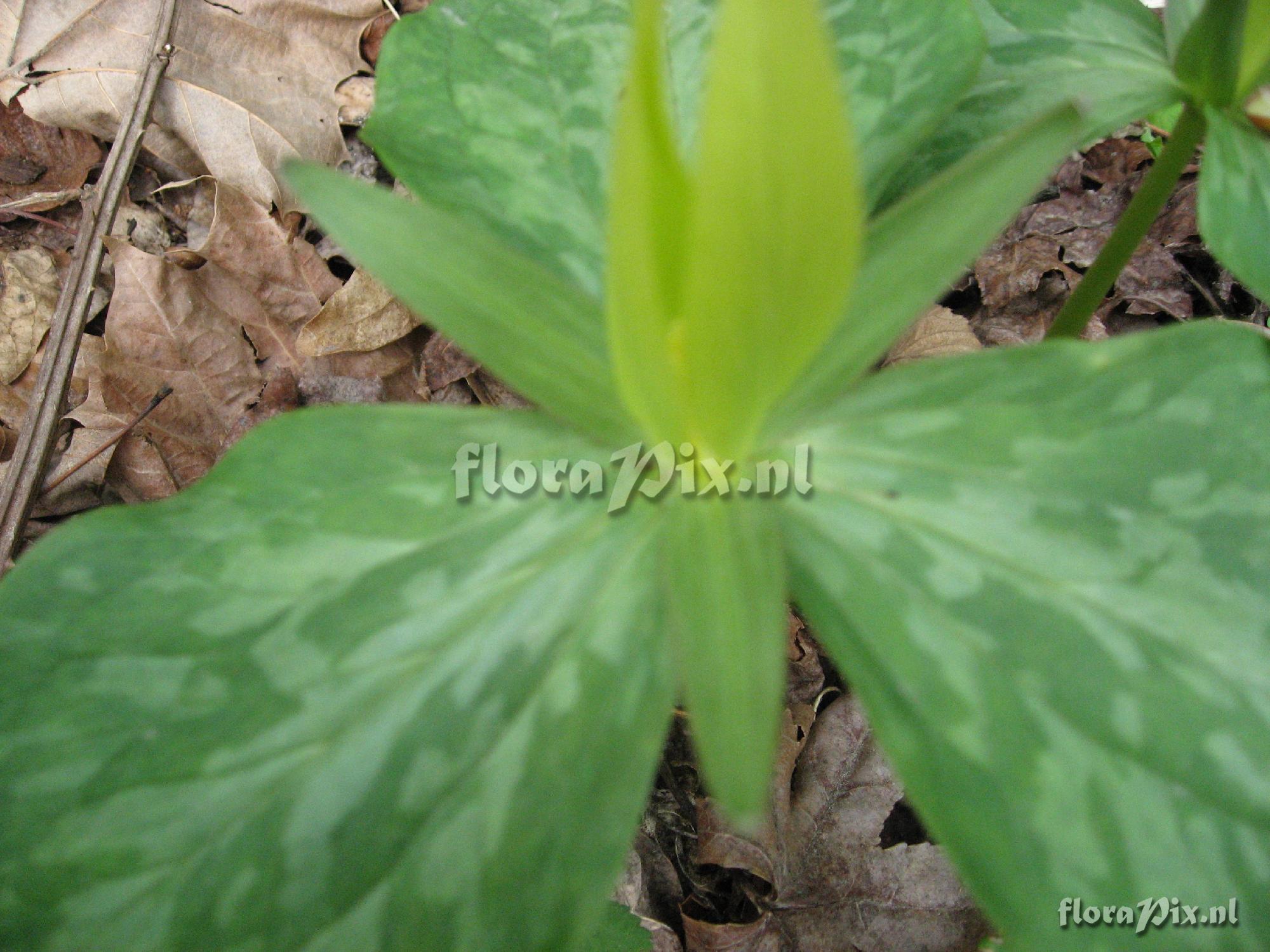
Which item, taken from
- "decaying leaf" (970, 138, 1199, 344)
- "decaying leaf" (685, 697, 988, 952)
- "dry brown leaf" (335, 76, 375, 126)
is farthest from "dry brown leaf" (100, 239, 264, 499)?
"decaying leaf" (970, 138, 1199, 344)

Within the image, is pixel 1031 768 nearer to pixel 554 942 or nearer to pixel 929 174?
pixel 554 942

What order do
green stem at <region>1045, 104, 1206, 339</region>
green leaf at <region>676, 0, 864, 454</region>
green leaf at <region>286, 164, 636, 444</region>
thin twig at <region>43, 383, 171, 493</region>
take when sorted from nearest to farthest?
green leaf at <region>676, 0, 864, 454</region>
green leaf at <region>286, 164, 636, 444</region>
green stem at <region>1045, 104, 1206, 339</region>
thin twig at <region>43, 383, 171, 493</region>

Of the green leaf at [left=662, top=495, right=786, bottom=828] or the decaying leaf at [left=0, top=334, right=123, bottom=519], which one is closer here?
the green leaf at [left=662, top=495, right=786, bottom=828]

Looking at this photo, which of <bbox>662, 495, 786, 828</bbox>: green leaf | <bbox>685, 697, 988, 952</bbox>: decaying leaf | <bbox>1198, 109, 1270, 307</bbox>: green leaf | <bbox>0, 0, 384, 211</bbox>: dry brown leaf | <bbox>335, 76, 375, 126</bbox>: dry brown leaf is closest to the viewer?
<bbox>662, 495, 786, 828</bbox>: green leaf

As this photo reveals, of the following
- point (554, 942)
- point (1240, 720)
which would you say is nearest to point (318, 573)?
point (554, 942)

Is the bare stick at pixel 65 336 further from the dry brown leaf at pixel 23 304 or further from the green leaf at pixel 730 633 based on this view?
the green leaf at pixel 730 633

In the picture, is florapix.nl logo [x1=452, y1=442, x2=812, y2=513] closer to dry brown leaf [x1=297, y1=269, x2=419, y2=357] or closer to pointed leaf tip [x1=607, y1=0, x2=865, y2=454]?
pointed leaf tip [x1=607, y1=0, x2=865, y2=454]

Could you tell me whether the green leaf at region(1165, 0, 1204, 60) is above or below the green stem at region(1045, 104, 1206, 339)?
above

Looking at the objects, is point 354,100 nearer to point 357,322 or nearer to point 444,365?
point 357,322
